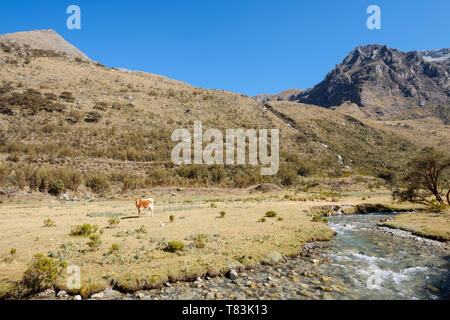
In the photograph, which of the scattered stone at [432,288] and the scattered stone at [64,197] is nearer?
the scattered stone at [432,288]

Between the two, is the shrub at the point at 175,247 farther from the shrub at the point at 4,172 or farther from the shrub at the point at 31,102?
the shrub at the point at 31,102

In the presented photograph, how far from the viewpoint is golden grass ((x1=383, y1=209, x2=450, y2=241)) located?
15.6 metres

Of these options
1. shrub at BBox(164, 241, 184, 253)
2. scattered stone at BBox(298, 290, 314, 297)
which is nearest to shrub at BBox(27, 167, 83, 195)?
shrub at BBox(164, 241, 184, 253)

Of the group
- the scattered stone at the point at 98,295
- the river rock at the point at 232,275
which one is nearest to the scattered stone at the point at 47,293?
the scattered stone at the point at 98,295

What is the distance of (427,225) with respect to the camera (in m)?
17.8

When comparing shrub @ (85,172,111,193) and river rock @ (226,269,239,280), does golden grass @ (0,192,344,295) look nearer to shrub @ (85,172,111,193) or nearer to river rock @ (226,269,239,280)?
river rock @ (226,269,239,280)

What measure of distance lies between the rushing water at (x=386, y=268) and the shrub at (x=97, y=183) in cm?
3701

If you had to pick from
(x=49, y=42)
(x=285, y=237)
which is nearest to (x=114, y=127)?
(x=285, y=237)

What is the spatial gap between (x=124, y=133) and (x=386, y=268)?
5958 centimetres

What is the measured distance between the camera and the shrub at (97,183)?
4034 centimetres

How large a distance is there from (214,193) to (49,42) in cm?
14943

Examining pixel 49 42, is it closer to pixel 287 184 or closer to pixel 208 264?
pixel 287 184

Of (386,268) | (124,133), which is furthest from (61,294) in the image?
(124,133)

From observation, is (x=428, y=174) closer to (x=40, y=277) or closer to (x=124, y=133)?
(x=40, y=277)
